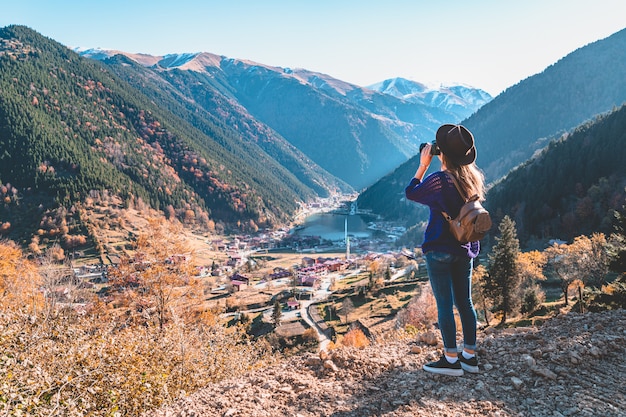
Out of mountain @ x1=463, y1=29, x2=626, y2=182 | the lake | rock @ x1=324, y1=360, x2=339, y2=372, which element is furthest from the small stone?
mountain @ x1=463, y1=29, x2=626, y2=182

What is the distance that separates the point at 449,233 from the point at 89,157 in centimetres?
14524

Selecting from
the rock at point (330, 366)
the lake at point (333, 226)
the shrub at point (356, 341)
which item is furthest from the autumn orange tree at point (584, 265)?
the lake at point (333, 226)

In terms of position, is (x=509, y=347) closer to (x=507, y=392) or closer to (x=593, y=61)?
(x=507, y=392)

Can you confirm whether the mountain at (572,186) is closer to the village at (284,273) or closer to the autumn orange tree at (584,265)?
the village at (284,273)

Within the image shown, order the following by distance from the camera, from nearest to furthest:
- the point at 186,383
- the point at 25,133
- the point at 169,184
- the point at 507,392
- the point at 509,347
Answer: the point at 507,392, the point at 509,347, the point at 186,383, the point at 25,133, the point at 169,184

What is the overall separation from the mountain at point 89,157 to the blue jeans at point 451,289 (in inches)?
4181

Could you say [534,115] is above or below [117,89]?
below

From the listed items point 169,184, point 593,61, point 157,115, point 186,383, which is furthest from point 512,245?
point 593,61

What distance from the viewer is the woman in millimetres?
3680

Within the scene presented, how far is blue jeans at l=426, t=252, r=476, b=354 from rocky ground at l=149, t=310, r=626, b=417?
573 millimetres

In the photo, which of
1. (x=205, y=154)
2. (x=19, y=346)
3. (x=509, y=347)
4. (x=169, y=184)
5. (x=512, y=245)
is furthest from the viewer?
(x=205, y=154)

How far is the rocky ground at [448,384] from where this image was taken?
3.40 m

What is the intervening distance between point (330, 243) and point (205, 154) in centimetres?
8821

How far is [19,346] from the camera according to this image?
5066mm
